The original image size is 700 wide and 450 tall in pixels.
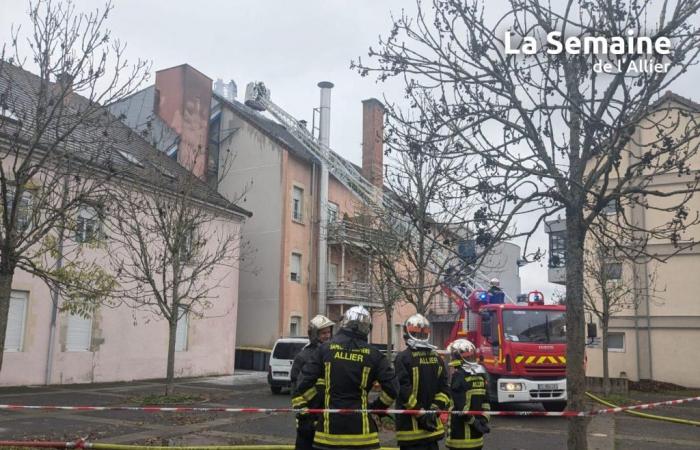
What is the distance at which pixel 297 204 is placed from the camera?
3109cm

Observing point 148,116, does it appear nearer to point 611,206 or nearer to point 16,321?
point 16,321

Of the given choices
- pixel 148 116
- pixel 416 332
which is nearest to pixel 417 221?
pixel 416 332

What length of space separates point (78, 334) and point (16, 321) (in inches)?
86.9

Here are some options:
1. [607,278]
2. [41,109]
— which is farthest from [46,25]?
[607,278]

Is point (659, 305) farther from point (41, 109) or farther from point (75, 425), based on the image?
point (41, 109)

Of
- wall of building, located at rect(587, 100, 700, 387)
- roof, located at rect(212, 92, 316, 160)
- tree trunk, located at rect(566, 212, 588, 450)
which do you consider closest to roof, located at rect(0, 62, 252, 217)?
roof, located at rect(212, 92, 316, 160)

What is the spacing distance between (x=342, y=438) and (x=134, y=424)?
7759 millimetres

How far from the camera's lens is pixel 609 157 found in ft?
21.1

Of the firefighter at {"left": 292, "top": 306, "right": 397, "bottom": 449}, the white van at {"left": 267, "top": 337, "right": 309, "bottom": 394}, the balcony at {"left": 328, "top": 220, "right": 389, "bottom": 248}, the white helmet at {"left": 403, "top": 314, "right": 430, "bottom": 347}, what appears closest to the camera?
the firefighter at {"left": 292, "top": 306, "right": 397, "bottom": 449}

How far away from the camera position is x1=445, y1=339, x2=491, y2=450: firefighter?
253 inches

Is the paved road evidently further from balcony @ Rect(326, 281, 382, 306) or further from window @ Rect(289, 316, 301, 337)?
balcony @ Rect(326, 281, 382, 306)

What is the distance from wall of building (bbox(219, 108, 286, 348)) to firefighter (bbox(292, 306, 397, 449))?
2378cm

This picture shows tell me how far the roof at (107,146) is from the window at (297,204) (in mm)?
4121

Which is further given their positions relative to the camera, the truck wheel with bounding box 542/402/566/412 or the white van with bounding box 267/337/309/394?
the white van with bounding box 267/337/309/394
